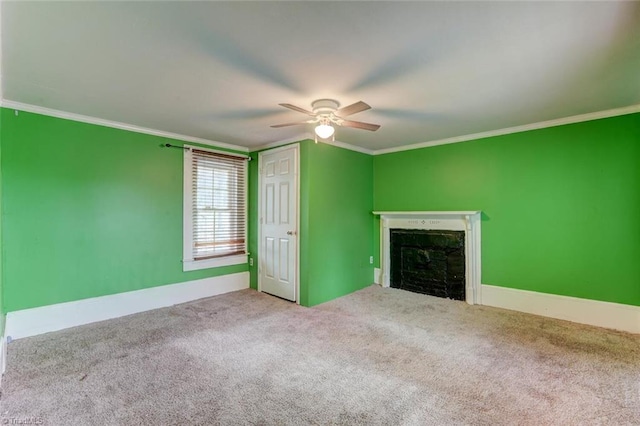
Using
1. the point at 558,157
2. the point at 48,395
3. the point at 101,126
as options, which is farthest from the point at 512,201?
the point at 101,126

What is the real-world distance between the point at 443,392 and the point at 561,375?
101 centimetres

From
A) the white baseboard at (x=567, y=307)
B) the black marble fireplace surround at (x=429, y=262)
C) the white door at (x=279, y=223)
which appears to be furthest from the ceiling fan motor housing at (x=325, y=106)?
the white baseboard at (x=567, y=307)

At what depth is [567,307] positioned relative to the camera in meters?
3.33

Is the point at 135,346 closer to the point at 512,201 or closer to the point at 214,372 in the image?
the point at 214,372

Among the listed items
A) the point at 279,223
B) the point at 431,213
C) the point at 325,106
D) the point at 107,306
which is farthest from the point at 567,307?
the point at 107,306

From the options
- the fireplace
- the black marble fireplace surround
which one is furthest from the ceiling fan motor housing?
the black marble fireplace surround

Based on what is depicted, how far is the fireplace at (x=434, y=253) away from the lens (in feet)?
13.2

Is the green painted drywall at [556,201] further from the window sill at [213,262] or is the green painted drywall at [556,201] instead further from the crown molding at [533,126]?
the window sill at [213,262]

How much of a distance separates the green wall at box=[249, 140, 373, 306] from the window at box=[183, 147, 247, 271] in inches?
8.2

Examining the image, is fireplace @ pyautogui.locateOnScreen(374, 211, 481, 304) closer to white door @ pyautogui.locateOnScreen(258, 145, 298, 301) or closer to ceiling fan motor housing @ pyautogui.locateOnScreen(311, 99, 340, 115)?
white door @ pyautogui.locateOnScreen(258, 145, 298, 301)

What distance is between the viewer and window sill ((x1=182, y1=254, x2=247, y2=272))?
160 inches

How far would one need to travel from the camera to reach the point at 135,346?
8.80 ft

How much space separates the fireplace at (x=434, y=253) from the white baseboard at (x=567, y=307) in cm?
25

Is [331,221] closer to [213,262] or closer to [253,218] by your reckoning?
[253,218]
